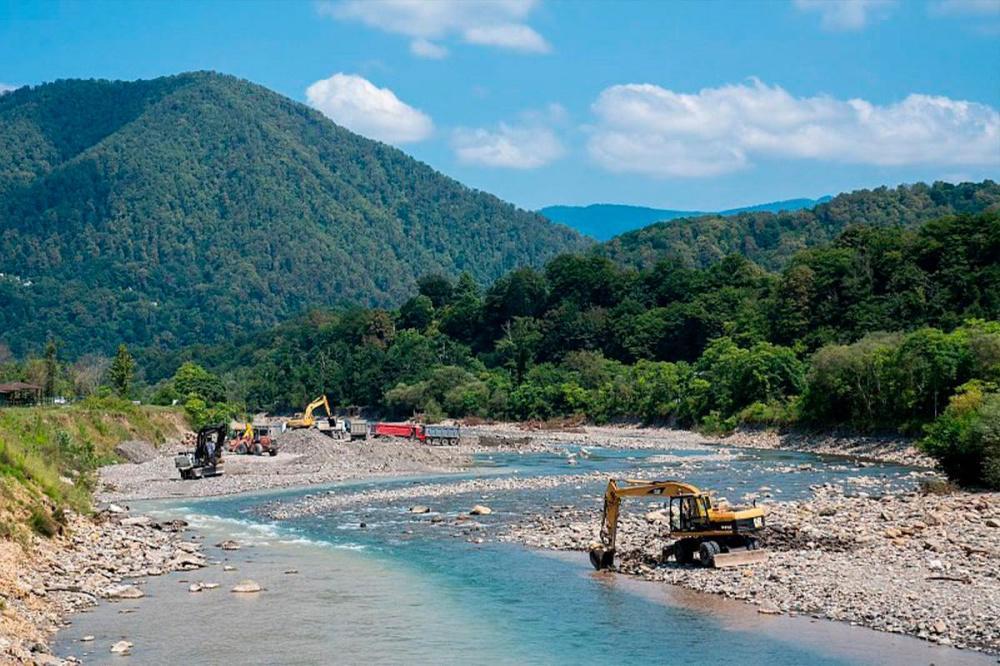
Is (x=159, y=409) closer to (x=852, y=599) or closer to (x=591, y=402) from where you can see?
(x=591, y=402)

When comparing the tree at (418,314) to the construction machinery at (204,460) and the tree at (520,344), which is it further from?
the construction machinery at (204,460)

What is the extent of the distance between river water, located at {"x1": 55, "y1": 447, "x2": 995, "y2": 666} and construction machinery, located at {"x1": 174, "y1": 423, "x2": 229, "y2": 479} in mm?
17636

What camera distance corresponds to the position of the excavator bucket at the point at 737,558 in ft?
89.4

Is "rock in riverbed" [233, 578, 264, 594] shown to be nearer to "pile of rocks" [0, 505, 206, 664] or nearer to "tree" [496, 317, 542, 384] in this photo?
"pile of rocks" [0, 505, 206, 664]

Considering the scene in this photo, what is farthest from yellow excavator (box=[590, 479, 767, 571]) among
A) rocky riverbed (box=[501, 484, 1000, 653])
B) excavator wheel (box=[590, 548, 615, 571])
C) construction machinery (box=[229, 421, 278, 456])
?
construction machinery (box=[229, 421, 278, 456])

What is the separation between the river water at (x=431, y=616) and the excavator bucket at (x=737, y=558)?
1.65 m

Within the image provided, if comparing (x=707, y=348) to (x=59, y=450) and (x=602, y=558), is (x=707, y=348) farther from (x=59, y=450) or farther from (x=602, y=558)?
(x=602, y=558)

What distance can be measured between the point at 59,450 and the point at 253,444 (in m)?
25.0

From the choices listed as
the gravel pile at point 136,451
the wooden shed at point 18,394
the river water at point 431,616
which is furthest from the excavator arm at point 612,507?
the wooden shed at point 18,394

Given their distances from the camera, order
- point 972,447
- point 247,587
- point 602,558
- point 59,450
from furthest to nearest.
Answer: point 59,450, point 972,447, point 602,558, point 247,587

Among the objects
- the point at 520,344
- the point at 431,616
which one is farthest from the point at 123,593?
the point at 520,344

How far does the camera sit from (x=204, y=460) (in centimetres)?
5569

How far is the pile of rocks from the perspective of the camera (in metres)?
20.6

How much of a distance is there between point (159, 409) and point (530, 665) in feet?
236
